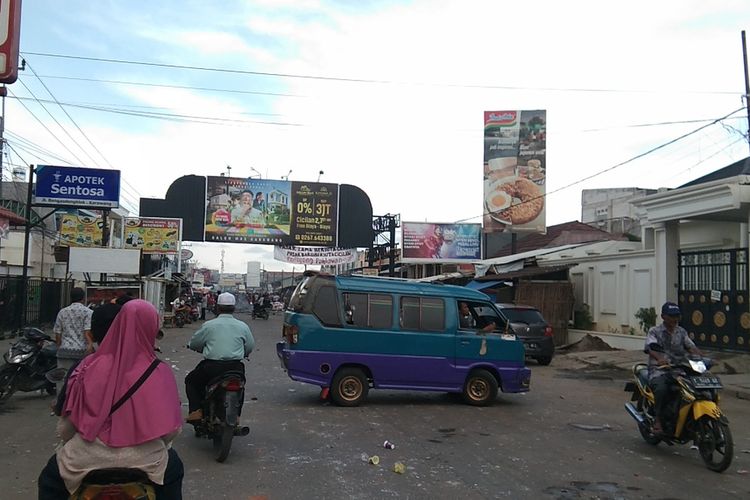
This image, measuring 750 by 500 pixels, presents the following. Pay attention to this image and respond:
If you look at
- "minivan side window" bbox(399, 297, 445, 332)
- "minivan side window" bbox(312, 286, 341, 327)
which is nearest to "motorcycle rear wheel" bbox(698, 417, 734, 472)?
"minivan side window" bbox(399, 297, 445, 332)

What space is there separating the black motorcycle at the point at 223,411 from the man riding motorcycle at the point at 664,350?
4.65 m

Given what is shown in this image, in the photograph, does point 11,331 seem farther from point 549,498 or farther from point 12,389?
point 549,498

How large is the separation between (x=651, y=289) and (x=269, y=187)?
21.1m

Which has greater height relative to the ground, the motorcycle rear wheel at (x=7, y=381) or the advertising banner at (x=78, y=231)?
the advertising banner at (x=78, y=231)

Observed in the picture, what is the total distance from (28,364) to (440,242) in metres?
31.2

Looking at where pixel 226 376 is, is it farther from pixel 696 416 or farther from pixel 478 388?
pixel 478 388

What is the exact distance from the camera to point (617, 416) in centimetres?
973

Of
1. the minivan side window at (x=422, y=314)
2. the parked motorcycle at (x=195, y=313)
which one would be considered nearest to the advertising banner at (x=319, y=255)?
the parked motorcycle at (x=195, y=313)

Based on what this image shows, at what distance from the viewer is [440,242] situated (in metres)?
38.8

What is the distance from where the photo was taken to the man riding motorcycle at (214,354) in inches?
264

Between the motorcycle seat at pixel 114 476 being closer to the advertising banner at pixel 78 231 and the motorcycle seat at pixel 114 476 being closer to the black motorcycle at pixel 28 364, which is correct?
the black motorcycle at pixel 28 364

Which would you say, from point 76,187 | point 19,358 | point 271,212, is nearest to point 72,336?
point 19,358

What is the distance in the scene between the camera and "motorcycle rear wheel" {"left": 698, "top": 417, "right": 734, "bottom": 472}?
6293mm

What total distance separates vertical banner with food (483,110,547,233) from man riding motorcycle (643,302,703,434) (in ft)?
76.1
